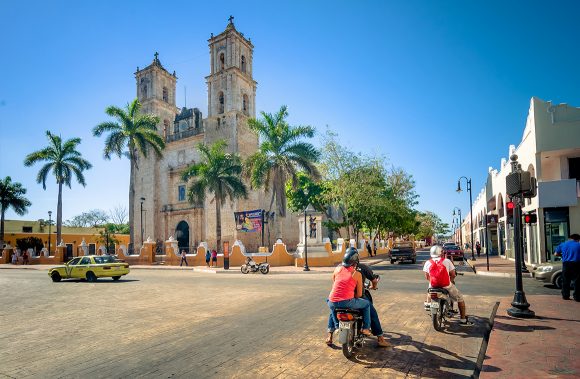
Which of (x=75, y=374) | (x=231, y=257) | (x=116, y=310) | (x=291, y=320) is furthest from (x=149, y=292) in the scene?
(x=231, y=257)

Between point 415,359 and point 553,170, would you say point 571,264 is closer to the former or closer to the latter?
point 415,359

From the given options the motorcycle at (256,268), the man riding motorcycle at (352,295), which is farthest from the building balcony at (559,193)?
the man riding motorcycle at (352,295)

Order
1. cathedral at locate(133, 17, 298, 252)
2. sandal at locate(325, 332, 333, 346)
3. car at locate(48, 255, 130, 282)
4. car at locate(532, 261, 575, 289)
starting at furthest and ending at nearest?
cathedral at locate(133, 17, 298, 252), car at locate(48, 255, 130, 282), car at locate(532, 261, 575, 289), sandal at locate(325, 332, 333, 346)

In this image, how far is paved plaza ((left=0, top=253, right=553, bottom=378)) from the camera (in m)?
4.96

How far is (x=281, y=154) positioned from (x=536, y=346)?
28.5 meters

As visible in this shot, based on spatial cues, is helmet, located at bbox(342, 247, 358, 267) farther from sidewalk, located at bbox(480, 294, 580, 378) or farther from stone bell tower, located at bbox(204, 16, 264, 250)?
stone bell tower, located at bbox(204, 16, 264, 250)

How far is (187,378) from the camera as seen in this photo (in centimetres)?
465

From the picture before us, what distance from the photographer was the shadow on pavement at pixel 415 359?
4773 millimetres

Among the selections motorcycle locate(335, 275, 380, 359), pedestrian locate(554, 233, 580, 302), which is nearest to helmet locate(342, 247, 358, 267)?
motorcycle locate(335, 275, 380, 359)

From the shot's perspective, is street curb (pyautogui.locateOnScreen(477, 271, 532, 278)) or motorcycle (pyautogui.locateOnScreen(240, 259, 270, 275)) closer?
street curb (pyautogui.locateOnScreen(477, 271, 532, 278))

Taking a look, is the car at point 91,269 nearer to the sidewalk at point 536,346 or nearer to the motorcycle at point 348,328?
the motorcycle at point 348,328

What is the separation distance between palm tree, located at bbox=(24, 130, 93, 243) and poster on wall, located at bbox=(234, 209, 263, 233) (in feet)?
70.1

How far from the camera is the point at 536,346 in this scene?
18.3 ft

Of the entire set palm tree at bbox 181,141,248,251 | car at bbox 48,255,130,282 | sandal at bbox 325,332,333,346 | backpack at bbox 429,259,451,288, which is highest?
palm tree at bbox 181,141,248,251
